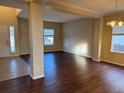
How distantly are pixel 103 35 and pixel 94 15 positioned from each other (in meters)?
1.26

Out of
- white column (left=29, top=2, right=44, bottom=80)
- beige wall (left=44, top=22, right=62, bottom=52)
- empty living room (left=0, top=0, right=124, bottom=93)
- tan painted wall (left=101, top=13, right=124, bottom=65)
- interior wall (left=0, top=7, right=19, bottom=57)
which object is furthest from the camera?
beige wall (left=44, top=22, right=62, bottom=52)

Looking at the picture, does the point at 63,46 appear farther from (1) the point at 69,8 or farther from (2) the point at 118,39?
(1) the point at 69,8

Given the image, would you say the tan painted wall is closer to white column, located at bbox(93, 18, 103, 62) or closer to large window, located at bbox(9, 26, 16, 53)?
white column, located at bbox(93, 18, 103, 62)

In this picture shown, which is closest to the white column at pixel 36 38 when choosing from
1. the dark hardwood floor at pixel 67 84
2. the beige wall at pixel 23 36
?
the dark hardwood floor at pixel 67 84

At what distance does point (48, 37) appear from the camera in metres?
8.05

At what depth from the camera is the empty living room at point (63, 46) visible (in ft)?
9.10

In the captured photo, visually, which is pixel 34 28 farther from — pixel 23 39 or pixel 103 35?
pixel 23 39

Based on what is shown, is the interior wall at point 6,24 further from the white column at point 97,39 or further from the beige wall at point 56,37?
the white column at point 97,39

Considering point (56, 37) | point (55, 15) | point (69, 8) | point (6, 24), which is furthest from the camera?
point (56, 37)

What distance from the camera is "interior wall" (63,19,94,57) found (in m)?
6.08

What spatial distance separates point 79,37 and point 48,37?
2667 mm

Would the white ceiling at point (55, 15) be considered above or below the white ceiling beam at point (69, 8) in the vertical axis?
above

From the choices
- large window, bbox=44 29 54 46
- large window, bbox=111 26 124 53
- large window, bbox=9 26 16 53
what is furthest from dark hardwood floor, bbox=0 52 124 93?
large window, bbox=44 29 54 46

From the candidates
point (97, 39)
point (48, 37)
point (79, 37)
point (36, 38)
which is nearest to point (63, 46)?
point (48, 37)
